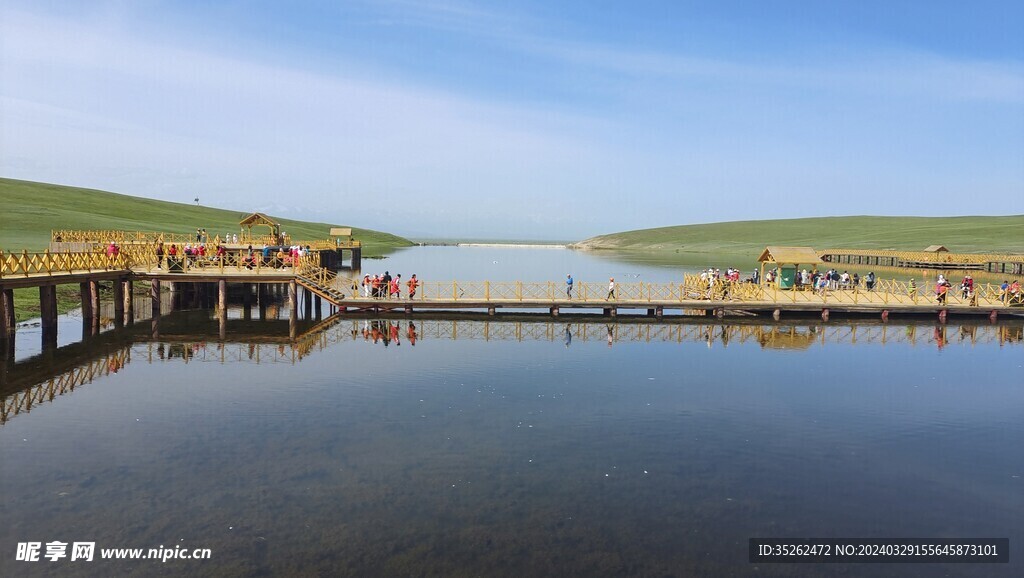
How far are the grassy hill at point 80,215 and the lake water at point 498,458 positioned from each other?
164 ft

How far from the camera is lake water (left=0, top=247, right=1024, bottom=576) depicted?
1188cm

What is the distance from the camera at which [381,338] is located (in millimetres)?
32344

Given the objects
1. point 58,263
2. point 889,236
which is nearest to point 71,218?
point 58,263

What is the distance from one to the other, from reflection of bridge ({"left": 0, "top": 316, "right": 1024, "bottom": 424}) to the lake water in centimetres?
31

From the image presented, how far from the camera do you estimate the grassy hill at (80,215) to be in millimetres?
77300

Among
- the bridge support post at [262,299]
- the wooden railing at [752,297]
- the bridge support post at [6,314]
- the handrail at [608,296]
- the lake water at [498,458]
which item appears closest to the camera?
the lake water at [498,458]

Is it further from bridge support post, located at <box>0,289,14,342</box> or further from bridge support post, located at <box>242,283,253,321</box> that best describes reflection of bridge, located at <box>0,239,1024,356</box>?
bridge support post, located at <box>0,289,14,342</box>

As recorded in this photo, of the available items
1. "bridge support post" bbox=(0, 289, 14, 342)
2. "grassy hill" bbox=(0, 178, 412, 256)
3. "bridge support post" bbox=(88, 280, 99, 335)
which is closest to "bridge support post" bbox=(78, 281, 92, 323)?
"bridge support post" bbox=(88, 280, 99, 335)

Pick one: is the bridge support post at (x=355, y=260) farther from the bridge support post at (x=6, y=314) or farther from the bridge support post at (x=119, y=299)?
the bridge support post at (x=6, y=314)

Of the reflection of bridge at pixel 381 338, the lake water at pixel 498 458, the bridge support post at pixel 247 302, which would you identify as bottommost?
the lake water at pixel 498 458

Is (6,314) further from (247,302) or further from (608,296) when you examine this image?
(608,296)

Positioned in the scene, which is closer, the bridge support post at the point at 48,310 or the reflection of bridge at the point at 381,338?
the reflection of bridge at the point at 381,338

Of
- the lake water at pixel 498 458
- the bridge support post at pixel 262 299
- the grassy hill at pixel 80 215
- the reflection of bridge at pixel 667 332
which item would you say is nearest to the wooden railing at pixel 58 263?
the lake water at pixel 498 458

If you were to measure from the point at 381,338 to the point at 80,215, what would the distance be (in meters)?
92.3
